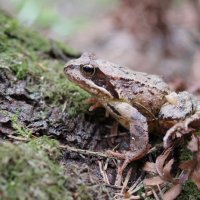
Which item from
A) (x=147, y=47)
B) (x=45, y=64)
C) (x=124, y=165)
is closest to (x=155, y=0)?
(x=147, y=47)

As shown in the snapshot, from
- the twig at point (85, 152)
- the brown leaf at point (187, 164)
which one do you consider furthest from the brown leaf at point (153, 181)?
the twig at point (85, 152)

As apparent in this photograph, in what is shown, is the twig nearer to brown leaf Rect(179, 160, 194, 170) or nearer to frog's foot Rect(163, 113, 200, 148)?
frog's foot Rect(163, 113, 200, 148)

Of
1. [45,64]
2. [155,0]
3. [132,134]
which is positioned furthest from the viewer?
[155,0]

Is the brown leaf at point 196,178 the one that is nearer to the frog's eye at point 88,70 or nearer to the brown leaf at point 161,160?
the brown leaf at point 161,160

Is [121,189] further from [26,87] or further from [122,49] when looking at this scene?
[122,49]

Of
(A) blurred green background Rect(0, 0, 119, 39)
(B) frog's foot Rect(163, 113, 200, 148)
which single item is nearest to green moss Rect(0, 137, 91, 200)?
(B) frog's foot Rect(163, 113, 200, 148)

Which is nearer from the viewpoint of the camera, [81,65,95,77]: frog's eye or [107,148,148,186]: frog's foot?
[107,148,148,186]: frog's foot

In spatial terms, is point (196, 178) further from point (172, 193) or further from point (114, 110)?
point (114, 110)
